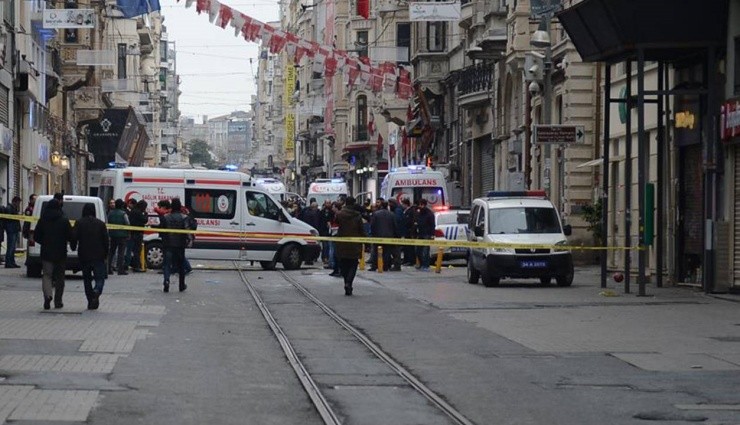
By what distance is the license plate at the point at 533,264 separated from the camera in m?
32.0

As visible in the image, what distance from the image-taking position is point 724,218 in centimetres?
2831

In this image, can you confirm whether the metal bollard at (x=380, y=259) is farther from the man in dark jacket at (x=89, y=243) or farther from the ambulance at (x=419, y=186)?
the man in dark jacket at (x=89, y=243)

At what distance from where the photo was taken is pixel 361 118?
104m

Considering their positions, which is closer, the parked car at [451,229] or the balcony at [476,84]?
the parked car at [451,229]

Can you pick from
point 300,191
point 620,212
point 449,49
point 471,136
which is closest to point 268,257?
point 620,212

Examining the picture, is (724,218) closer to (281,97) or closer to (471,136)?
(471,136)

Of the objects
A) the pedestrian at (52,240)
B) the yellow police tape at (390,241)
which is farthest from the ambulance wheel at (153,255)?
the pedestrian at (52,240)

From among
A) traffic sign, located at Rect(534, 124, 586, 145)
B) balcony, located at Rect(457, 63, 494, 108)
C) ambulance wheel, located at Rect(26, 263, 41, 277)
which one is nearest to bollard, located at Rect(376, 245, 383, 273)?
traffic sign, located at Rect(534, 124, 586, 145)

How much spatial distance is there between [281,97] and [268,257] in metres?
146

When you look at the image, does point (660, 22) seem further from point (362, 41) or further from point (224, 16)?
point (362, 41)

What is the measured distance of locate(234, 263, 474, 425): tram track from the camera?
1243cm

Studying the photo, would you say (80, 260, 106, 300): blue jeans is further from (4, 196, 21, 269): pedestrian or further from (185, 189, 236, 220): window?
(185, 189, 236, 220): window

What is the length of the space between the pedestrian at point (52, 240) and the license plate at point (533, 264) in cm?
1161

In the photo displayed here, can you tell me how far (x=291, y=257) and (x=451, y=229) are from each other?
5016 millimetres
